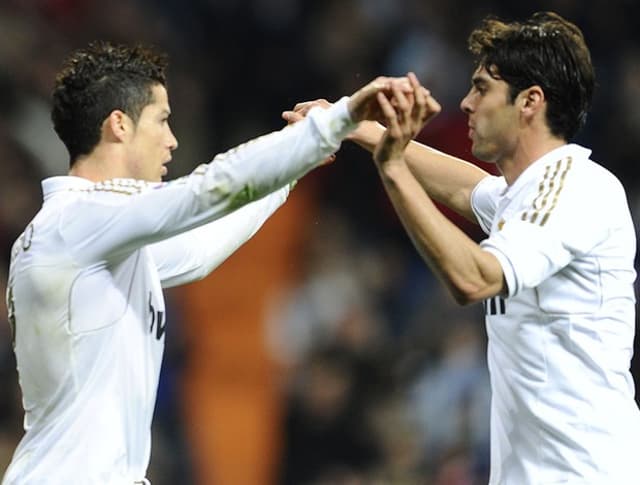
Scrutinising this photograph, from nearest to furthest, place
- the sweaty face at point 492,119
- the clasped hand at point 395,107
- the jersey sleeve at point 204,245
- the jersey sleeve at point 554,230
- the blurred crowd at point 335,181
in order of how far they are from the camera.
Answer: the clasped hand at point 395,107 → the jersey sleeve at point 554,230 → the sweaty face at point 492,119 → the jersey sleeve at point 204,245 → the blurred crowd at point 335,181

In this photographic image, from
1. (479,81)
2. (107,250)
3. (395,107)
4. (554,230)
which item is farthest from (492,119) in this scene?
(107,250)

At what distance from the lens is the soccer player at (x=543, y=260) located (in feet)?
12.7

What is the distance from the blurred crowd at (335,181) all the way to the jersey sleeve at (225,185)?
3.98 m

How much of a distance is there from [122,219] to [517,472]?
1335mm

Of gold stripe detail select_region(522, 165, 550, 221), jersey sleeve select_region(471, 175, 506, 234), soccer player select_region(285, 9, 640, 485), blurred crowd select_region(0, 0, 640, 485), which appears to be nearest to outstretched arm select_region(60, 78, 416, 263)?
soccer player select_region(285, 9, 640, 485)

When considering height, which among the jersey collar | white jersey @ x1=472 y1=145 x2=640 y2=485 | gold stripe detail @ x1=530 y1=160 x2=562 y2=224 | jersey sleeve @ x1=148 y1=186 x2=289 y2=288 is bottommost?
white jersey @ x1=472 y1=145 x2=640 y2=485

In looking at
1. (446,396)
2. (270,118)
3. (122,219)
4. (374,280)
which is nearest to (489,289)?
(122,219)

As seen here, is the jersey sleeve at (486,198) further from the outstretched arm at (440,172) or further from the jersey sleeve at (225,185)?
the jersey sleeve at (225,185)

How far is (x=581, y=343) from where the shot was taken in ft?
13.4

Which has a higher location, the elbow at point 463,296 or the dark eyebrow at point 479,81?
the dark eyebrow at point 479,81

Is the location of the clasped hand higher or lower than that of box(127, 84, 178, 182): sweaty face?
lower

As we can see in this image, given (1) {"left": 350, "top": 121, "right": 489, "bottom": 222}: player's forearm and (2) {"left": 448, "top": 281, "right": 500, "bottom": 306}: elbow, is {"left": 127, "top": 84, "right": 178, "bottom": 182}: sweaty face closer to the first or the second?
(1) {"left": 350, "top": 121, "right": 489, "bottom": 222}: player's forearm

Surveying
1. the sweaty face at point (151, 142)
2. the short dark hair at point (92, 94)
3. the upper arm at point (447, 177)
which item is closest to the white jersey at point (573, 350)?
the upper arm at point (447, 177)

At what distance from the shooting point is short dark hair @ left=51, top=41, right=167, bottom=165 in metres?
4.25
